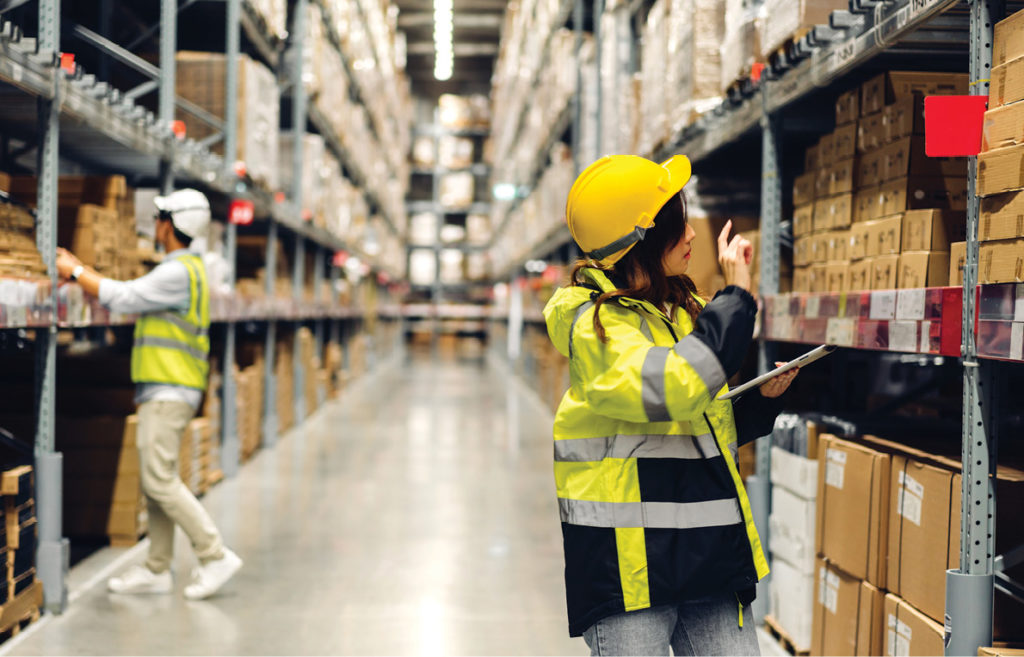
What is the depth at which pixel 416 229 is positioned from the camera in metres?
24.8

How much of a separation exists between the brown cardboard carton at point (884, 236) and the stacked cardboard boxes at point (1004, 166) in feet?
2.07

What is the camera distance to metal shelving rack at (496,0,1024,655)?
2178mm

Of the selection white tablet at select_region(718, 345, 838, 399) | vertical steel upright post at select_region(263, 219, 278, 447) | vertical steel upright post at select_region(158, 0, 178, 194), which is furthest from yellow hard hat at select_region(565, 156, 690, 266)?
vertical steel upright post at select_region(263, 219, 278, 447)

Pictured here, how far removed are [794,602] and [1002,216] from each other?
178 centimetres

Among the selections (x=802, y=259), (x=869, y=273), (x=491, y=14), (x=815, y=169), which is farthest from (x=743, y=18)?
(x=491, y=14)

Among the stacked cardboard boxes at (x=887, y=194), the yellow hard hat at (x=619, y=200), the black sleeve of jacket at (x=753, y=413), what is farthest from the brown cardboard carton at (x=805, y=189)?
the yellow hard hat at (x=619, y=200)

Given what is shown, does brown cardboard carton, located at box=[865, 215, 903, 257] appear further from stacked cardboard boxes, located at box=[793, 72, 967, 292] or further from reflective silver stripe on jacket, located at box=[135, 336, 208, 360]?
reflective silver stripe on jacket, located at box=[135, 336, 208, 360]

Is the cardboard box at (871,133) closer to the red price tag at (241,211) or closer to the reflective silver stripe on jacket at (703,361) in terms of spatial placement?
the reflective silver stripe on jacket at (703,361)

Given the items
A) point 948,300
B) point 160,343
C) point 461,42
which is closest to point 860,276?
point 948,300

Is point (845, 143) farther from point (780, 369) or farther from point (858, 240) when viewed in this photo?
point (780, 369)

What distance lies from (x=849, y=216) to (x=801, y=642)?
151cm

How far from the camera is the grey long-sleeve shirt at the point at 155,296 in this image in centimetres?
390

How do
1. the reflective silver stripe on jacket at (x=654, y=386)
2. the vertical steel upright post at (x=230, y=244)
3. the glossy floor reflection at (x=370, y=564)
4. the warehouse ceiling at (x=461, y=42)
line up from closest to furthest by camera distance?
the reflective silver stripe on jacket at (x=654, y=386)
the glossy floor reflection at (x=370, y=564)
the vertical steel upright post at (x=230, y=244)
the warehouse ceiling at (x=461, y=42)

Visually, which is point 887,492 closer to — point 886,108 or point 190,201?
point 886,108
